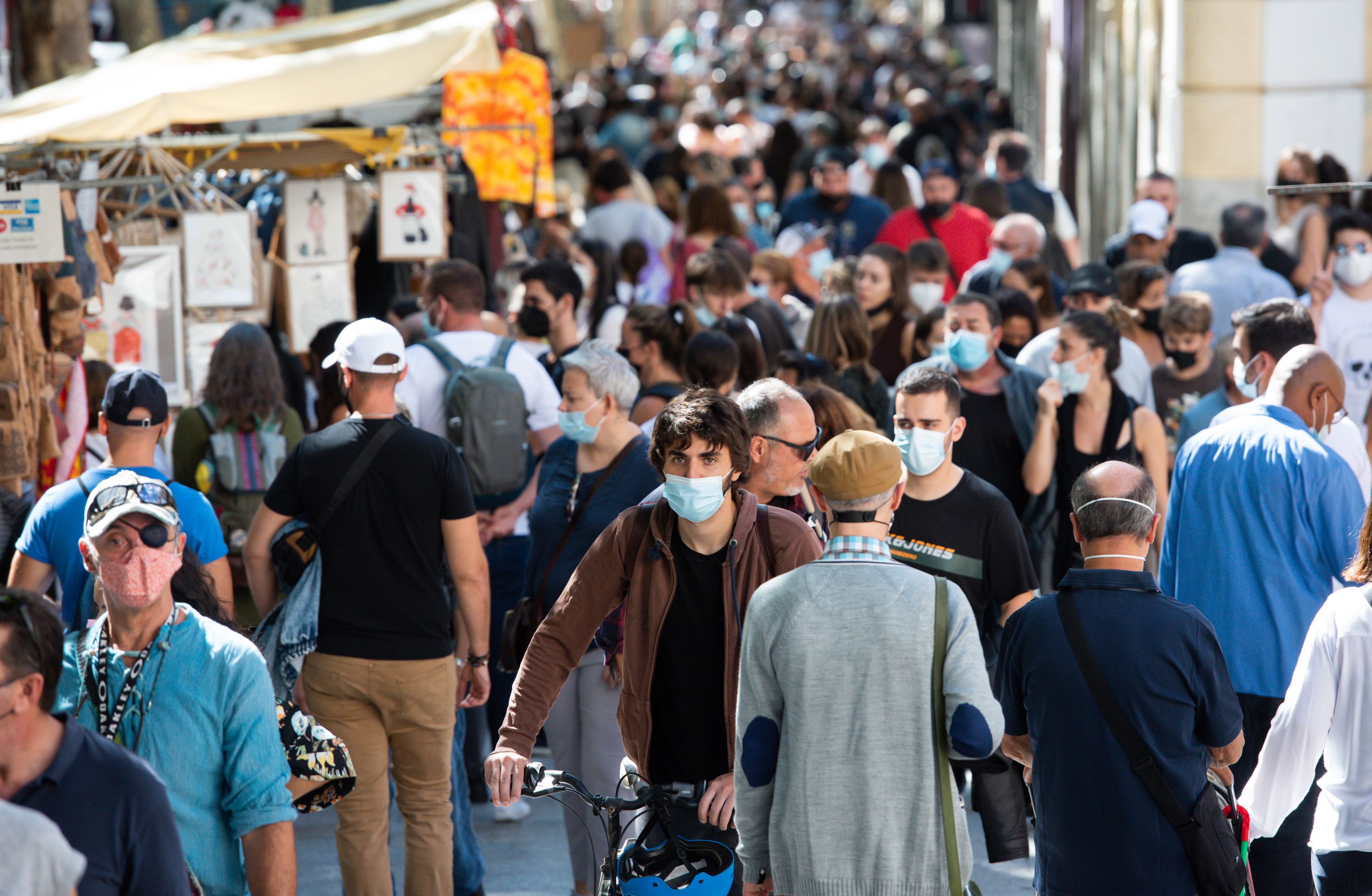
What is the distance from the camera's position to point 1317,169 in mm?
10055

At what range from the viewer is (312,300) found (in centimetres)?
805

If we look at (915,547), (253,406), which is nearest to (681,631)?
(915,547)

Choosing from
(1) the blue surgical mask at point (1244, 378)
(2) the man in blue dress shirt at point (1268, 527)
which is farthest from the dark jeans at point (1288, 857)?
(1) the blue surgical mask at point (1244, 378)

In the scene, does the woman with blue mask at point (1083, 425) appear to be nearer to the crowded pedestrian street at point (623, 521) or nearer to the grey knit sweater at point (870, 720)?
the crowded pedestrian street at point (623, 521)

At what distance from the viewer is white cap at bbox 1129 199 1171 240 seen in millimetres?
9523

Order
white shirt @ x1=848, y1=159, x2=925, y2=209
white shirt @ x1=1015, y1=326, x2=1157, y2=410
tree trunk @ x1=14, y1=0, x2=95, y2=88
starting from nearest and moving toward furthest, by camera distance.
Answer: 1. white shirt @ x1=1015, y1=326, x2=1157, y2=410
2. tree trunk @ x1=14, y1=0, x2=95, y2=88
3. white shirt @ x1=848, y1=159, x2=925, y2=209

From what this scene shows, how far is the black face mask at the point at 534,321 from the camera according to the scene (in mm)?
7664

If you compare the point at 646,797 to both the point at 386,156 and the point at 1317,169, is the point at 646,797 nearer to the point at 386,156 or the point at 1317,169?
the point at 386,156

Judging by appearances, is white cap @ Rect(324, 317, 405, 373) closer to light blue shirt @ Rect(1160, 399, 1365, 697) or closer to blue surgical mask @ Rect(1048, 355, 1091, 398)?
light blue shirt @ Rect(1160, 399, 1365, 697)

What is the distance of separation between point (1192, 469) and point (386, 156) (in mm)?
4824

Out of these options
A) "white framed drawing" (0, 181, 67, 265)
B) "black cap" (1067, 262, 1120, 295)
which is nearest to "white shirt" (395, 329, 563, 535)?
"white framed drawing" (0, 181, 67, 265)

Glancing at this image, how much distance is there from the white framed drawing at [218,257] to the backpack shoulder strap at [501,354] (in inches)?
63.6

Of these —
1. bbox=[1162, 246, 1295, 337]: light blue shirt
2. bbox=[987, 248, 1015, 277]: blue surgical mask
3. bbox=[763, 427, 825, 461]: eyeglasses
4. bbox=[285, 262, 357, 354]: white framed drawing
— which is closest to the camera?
bbox=[763, 427, 825, 461]: eyeglasses

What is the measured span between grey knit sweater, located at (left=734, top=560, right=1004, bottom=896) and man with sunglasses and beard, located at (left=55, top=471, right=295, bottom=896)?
1116 mm
